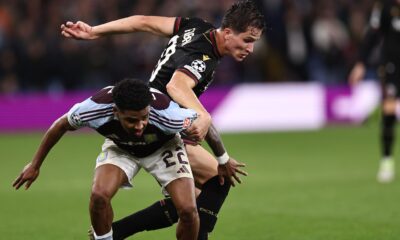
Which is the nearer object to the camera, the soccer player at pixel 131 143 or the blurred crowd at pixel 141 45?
the soccer player at pixel 131 143

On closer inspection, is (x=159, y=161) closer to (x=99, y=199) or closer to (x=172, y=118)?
(x=172, y=118)

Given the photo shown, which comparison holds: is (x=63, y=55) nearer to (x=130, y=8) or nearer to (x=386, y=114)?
(x=130, y=8)

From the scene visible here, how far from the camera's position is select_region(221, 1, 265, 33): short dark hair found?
663 centimetres

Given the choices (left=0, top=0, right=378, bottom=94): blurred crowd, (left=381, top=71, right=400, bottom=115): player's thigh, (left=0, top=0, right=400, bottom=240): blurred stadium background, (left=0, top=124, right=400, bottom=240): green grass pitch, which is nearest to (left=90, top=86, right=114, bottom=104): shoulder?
(left=0, top=124, right=400, bottom=240): green grass pitch

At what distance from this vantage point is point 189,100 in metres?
6.32

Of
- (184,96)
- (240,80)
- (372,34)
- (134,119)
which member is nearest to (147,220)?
(184,96)

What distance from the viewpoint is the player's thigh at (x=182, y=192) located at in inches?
244

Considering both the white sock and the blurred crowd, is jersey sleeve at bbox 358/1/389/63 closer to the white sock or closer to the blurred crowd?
the white sock

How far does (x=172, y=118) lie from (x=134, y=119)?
31cm

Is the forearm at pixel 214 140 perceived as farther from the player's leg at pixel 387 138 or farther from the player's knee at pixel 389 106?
the player's knee at pixel 389 106

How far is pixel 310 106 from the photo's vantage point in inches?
720

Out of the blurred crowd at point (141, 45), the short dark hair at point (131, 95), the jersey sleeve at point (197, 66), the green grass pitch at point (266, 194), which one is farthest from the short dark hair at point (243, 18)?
the blurred crowd at point (141, 45)

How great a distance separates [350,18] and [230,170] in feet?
44.3

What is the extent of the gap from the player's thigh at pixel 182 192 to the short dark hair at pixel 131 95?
2.32ft
